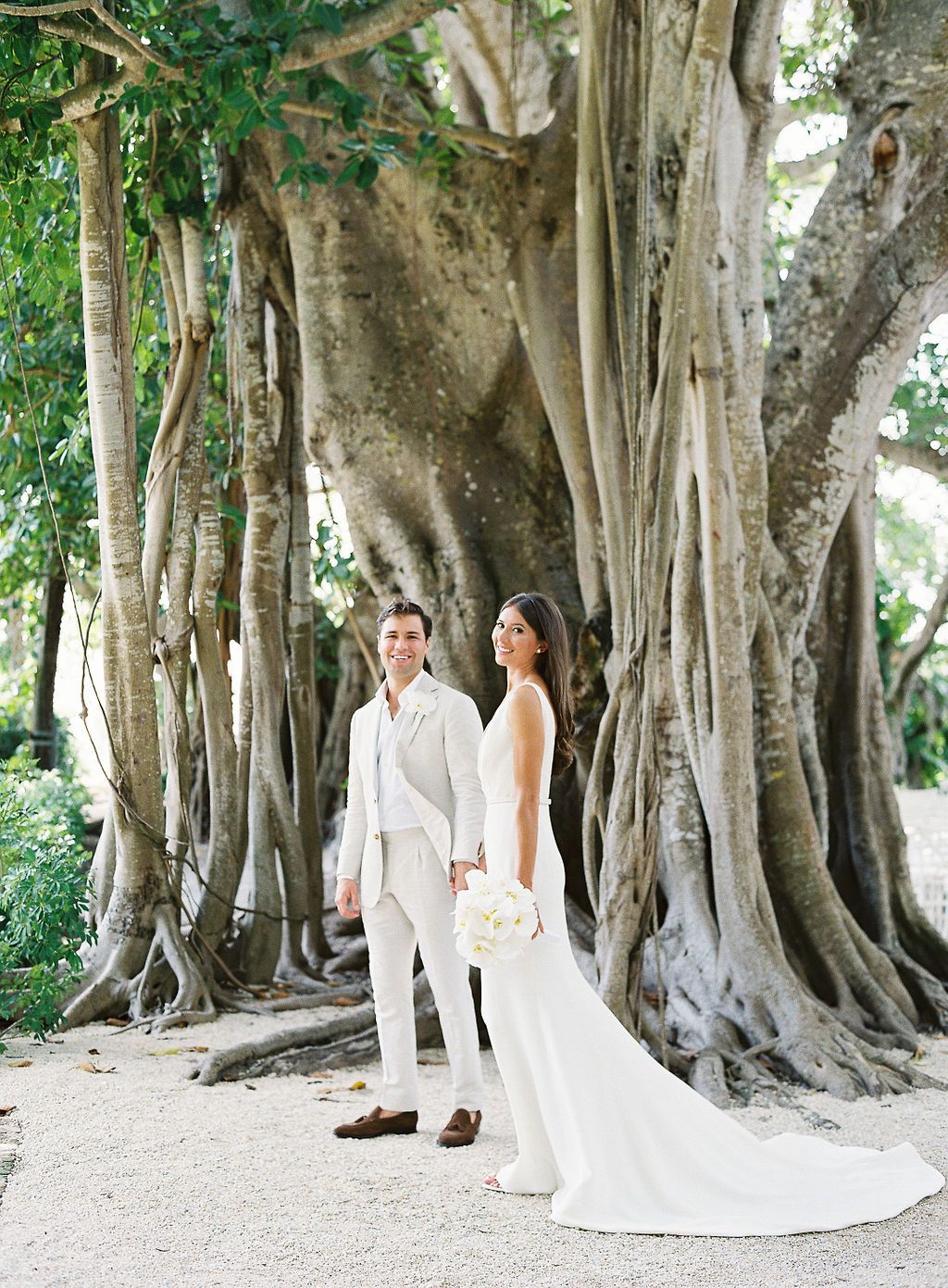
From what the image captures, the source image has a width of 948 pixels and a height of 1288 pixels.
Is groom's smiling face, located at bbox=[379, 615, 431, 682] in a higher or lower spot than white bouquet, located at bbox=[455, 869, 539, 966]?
higher

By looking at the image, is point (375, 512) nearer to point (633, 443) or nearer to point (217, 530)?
point (217, 530)

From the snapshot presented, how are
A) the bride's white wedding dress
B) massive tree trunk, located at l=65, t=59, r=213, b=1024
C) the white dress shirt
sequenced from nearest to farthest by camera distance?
the bride's white wedding dress → the white dress shirt → massive tree trunk, located at l=65, t=59, r=213, b=1024

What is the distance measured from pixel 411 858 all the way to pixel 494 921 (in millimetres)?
654

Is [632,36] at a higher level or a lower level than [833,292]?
higher

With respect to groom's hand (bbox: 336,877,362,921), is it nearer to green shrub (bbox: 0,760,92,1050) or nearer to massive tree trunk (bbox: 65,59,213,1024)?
green shrub (bbox: 0,760,92,1050)

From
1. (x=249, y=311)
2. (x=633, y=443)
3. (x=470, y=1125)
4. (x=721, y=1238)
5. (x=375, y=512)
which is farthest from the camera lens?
(x=249, y=311)

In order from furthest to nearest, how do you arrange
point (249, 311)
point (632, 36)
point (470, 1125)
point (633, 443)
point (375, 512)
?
point (249, 311) < point (375, 512) < point (632, 36) < point (633, 443) < point (470, 1125)

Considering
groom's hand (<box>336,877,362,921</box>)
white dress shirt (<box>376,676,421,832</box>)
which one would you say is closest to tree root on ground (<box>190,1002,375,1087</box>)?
groom's hand (<box>336,877,362,921</box>)

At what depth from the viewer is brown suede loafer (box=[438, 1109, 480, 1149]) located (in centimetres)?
318

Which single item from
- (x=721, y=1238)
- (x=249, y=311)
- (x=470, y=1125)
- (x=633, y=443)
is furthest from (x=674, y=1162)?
(x=249, y=311)

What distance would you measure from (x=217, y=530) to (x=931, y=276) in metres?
2.99

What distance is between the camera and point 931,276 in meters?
4.82

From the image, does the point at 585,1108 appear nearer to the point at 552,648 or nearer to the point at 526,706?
the point at 526,706

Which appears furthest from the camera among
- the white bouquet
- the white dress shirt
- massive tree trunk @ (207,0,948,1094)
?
massive tree trunk @ (207,0,948,1094)
